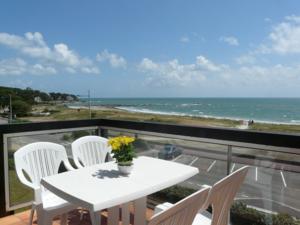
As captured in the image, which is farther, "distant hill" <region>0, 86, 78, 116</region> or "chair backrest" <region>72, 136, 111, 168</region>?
"distant hill" <region>0, 86, 78, 116</region>

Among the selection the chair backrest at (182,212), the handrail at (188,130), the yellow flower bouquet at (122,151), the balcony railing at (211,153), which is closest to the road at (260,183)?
the balcony railing at (211,153)

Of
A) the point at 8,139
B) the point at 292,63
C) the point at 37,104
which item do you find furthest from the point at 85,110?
the point at 292,63

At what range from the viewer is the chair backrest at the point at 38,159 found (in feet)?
8.60

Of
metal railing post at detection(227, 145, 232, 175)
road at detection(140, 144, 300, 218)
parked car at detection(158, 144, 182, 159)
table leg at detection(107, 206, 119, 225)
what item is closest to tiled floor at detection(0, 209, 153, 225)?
table leg at detection(107, 206, 119, 225)

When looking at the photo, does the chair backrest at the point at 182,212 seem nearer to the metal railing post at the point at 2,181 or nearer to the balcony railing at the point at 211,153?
the balcony railing at the point at 211,153

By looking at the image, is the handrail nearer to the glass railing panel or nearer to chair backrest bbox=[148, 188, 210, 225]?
the glass railing panel

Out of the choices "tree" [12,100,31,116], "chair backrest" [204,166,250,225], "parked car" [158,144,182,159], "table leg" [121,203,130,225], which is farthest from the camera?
"tree" [12,100,31,116]

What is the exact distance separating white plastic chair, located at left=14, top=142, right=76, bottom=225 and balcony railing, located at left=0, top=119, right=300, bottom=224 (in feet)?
1.36

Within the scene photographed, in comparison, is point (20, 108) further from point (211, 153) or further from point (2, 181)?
point (211, 153)

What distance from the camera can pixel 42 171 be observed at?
9.21ft

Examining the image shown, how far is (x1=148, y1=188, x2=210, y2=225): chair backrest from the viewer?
1078mm

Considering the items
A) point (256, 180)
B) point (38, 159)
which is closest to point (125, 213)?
point (38, 159)

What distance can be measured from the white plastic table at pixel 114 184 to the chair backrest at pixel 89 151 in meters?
0.67

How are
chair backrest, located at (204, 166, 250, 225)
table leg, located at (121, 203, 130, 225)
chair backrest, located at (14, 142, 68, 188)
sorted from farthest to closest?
chair backrest, located at (14, 142, 68, 188) → table leg, located at (121, 203, 130, 225) → chair backrest, located at (204, 166, 250, 225)
